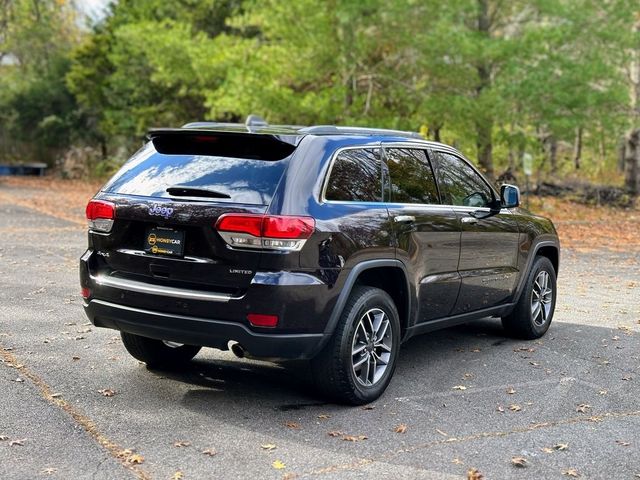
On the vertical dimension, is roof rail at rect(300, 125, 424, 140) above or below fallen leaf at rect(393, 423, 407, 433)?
above

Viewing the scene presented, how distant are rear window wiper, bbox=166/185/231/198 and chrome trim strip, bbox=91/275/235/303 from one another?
0.60 meters

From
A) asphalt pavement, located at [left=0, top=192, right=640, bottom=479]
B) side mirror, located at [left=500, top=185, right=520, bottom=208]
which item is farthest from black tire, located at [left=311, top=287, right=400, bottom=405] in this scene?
side mirror, located at [left=500, top=185, right=520, bottom=208]

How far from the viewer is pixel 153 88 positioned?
33.0 metres

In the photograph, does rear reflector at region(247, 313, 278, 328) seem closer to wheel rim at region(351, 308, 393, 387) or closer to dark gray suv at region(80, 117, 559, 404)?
dark gray suv at region(80, 117, 559, 404)

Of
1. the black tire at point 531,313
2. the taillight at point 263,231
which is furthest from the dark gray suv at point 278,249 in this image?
the black tire at point 531,313

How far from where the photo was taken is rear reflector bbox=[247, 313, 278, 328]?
476cm

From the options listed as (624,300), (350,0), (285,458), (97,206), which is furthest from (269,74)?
(285,458)

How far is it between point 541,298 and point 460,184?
1780 millimetres

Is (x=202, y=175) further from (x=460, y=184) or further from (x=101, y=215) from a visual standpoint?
(x=460, y=184)

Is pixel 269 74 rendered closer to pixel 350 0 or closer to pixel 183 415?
pixel 350 0

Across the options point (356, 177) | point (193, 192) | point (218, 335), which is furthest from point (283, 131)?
point (218, 335)

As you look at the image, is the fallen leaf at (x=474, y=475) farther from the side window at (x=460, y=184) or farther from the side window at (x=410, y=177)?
the side window at (x=460, y=184)

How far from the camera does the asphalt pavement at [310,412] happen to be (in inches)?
168

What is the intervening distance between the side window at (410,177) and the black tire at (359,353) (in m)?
0.82
